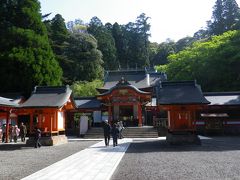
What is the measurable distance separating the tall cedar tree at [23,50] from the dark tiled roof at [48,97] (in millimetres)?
9843

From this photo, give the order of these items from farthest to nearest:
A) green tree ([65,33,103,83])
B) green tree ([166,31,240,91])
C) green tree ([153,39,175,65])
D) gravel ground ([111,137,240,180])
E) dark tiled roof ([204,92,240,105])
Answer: green tree ([153,39,175,65]), green tree ([65,33,103,83]), green tree ([166,31,240,91]), dark tiled roof ([204,92,240,105]), gravel ground ([111,137,240,180])

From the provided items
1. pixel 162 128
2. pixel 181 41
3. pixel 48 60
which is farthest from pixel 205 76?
pixel 181 41

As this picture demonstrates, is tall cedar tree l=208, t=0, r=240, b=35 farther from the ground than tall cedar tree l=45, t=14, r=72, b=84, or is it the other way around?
tall cedar tree l=208, t=0, r=240, b=35

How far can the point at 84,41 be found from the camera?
60.6 meters

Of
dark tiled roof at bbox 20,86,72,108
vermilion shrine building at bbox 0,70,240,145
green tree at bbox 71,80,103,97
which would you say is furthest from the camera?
green tree at bbox 71,80,103,97

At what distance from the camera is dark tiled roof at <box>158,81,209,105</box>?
2105 cm

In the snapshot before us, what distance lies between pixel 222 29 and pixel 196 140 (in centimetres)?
4861

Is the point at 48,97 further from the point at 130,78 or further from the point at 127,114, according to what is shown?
the point at 130,78

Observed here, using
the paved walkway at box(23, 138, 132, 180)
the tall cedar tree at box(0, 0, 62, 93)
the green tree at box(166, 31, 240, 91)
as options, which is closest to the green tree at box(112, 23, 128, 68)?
the green tree at box(166, 31, 240, 91)

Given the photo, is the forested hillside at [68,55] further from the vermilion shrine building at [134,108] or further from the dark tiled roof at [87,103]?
the vermilion shrine building at [134,108]

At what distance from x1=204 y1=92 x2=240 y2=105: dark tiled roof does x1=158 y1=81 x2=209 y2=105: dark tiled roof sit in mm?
9289

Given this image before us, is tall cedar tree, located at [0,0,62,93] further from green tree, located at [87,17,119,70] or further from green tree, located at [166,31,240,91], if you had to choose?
green tree, located at [87,17,119,70]

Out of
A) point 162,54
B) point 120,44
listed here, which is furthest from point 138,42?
point 162,54

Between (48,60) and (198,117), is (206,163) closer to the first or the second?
(198,117)
